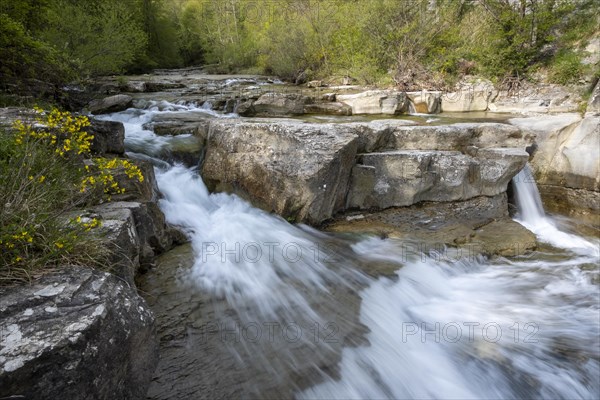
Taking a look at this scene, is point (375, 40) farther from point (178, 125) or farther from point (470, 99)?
point (178, 125)

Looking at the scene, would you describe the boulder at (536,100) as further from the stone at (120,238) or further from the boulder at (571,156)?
the stone at (120,238)

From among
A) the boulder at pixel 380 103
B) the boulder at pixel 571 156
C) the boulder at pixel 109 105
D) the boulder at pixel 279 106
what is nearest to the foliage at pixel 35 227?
the boulder at pixel 279 106

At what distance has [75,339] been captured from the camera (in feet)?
6.32

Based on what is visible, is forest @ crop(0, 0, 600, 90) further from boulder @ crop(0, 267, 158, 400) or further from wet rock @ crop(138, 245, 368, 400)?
boulder @ crop(0, 267, 158, 400)

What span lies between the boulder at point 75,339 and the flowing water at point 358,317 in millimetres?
423

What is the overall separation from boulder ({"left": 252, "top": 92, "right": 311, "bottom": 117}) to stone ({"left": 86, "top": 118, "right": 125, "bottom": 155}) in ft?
15.0

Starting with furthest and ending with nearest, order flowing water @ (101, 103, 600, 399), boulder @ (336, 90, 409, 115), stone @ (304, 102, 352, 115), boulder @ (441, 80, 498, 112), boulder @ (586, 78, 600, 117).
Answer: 1. boulder @ (441, 80, 498, 112)
2. boulder @ (336, 90, 409, 115)
3. stone @ (304, 102, 352, 115)
4. boulder @ (586, 78, 600, 117)
5. flowing water @ (101, 103, 600, 399)

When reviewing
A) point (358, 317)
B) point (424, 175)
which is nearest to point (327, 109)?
point (424, 175)

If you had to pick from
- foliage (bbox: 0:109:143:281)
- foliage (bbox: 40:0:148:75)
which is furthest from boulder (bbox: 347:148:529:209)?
foliage (bbox: 40:0:148:75)

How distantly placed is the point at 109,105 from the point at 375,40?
10.3m

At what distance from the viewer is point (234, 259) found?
4.38 meters

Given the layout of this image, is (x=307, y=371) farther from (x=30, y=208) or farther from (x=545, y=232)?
(x=545, y=232)

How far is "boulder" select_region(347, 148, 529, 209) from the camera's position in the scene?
589 centimetres

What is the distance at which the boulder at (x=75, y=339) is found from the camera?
5.88 feet
